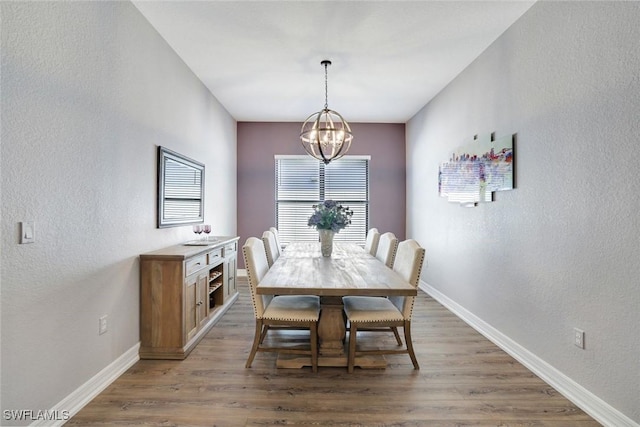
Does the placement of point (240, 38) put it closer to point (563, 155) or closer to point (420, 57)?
point (420, 57)

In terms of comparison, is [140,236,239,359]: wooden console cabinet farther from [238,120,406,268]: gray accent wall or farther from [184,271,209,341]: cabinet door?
[238,120,406,268]: gray accent wall

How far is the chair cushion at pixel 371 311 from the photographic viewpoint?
2.28 metres

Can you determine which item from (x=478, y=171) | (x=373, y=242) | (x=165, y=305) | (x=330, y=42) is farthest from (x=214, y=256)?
(x=478, y=171)

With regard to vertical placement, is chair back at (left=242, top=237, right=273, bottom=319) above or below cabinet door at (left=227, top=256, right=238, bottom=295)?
above

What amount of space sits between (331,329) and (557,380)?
157 centimetres

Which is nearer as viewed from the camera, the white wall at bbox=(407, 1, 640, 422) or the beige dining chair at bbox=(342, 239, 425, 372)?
the white wall at bbox=(407, 1, 640, 422)

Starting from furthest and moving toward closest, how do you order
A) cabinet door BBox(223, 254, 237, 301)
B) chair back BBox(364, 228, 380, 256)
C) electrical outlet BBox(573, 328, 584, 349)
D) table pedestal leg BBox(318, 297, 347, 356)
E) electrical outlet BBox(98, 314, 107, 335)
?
chair back BBox(364, 228, 380, 256) < cabinet door BBox(223, 254, 237, 301) < table pedestal leg BBox(318, 297, 347, 356) < electrical outlet BBox(98, 314, 107, 335) < electrical outlet BBox(573, 328, 584, 349)

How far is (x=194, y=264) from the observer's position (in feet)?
8.95

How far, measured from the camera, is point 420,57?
3.20m

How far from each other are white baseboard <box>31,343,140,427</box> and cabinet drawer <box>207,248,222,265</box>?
92cm

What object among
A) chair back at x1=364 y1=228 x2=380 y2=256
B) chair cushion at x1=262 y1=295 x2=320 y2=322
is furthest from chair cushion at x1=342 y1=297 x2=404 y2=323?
chair back at x1=364 y1=228 x2=380 y2=256

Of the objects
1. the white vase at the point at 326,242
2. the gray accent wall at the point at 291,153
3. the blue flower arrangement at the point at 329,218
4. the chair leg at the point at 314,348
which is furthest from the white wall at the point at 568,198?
the gray accent wall at the point at 291,153

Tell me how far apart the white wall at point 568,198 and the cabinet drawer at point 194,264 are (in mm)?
2726

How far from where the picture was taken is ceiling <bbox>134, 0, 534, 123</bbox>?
96.2 inches
